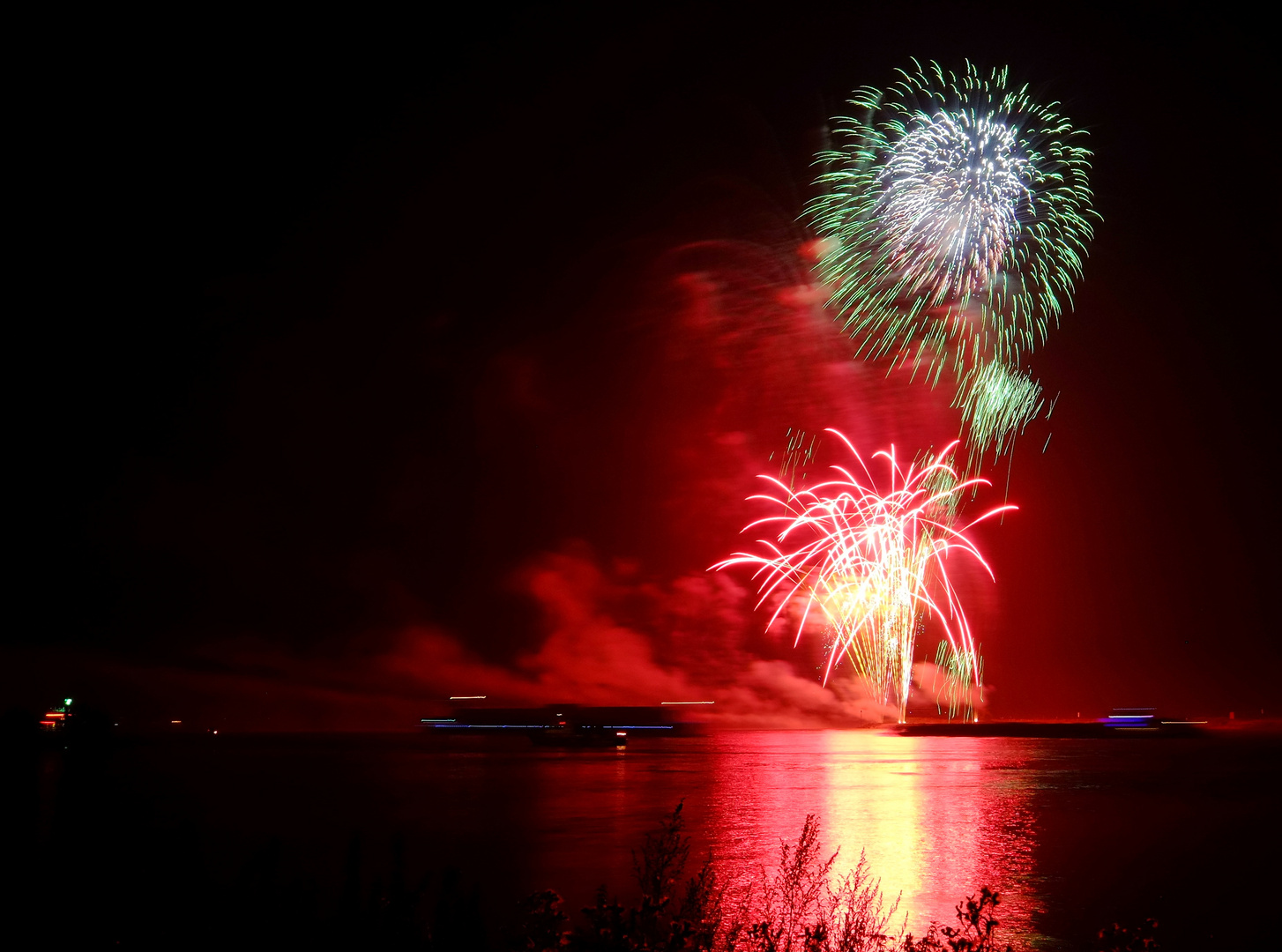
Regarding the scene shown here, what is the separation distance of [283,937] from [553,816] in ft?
55.1

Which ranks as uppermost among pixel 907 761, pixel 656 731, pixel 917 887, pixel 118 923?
pixel 118 923

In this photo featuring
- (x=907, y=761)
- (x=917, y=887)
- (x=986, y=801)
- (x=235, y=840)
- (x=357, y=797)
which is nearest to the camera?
(x=917, y=887)

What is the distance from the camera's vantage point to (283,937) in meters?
7.04

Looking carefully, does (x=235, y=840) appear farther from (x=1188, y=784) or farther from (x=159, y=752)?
(x=159, y=752)

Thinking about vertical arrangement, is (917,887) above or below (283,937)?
below

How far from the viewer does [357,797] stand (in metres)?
28.7

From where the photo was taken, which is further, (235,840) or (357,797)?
(357,797)

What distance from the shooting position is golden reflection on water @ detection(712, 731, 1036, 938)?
1289 cm

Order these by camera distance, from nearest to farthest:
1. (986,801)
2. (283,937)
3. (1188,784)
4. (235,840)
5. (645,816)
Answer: (283,937) < (235,840) < (645,816) < (986,801) < (1188,784)

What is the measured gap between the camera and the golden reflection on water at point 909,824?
1289 cm

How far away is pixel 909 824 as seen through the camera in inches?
778

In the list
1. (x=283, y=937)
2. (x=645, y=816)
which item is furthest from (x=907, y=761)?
(x=283, y=937)

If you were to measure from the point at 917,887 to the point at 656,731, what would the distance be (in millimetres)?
111746

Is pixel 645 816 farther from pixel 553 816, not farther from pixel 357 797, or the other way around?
pixel 357 797
